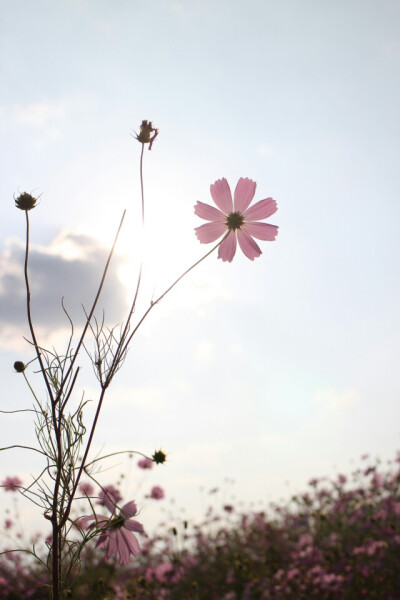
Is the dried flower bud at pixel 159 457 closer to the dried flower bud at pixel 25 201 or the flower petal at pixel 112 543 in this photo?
the flower petal at pixel 112 543

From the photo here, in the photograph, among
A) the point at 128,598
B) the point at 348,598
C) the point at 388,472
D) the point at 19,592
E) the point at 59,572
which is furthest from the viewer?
the point at 388,472

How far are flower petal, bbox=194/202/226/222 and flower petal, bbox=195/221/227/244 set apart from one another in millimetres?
12

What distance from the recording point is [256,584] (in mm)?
3797

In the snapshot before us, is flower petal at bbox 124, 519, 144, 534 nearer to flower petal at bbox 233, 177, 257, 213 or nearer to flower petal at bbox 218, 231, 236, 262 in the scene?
flower petal at bbox 218, 231, 236, 262

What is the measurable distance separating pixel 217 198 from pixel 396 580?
333 cm

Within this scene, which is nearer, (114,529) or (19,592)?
(114,529)

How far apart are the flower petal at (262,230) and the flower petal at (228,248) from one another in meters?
0.03

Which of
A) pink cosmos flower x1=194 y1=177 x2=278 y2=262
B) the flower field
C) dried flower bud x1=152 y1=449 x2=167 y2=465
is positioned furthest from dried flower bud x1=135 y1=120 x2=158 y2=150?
the flower field

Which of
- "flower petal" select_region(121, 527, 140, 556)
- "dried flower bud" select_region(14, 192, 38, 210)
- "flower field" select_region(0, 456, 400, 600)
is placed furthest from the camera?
"flower field" select_region(0, 456, 400, 600)

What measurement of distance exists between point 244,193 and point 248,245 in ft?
0.35

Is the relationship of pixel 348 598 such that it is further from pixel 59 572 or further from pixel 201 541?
pixel 59 572

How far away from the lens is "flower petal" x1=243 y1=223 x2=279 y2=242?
108 centimetres

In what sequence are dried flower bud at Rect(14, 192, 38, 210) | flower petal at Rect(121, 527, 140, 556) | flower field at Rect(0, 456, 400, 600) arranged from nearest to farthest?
dried flower bud at Rect(14, 192, 38, 210)
flower petal at Rect(121, 527, 140, 556)
flower field at Rect(0, 456, 400, 600)

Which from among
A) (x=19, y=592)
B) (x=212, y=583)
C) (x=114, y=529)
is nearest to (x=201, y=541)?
(x=212, y=583)
